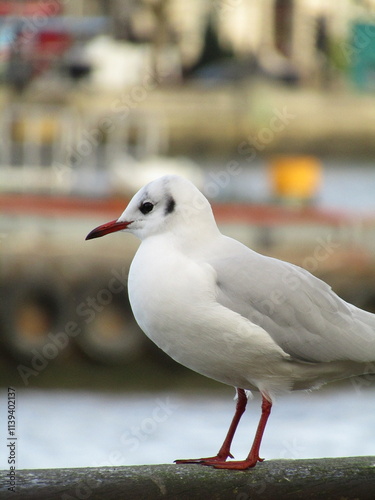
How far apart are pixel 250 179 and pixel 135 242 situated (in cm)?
1369

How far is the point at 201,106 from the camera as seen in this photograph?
29.9 meters

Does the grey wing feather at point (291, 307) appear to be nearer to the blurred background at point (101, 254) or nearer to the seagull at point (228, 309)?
the seagull at point (228, 309)

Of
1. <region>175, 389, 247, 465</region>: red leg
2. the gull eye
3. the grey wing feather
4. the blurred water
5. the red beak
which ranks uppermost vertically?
the gull eye

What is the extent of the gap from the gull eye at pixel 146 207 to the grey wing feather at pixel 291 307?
0.73 feet

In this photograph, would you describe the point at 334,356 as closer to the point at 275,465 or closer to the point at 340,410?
the point at 275,465

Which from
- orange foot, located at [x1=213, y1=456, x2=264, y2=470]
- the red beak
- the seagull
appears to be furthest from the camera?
the red beak

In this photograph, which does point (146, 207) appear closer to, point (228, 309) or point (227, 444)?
point (228, 309)

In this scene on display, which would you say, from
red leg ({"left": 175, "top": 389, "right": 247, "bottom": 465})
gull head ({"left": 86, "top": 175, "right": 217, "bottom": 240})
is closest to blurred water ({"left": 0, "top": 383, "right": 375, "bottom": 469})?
red leg ({"left": 175, "top": 389, "right": 247, "bottom": 465})

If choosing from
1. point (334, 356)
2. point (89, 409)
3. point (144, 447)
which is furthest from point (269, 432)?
point (334, 356)

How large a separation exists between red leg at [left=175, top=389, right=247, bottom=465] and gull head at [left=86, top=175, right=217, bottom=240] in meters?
0.54

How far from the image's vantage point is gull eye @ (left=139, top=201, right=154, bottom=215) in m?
2.83

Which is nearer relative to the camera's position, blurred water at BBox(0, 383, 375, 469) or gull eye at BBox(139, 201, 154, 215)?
gull eye at BBox(139, 201, 154, 215)

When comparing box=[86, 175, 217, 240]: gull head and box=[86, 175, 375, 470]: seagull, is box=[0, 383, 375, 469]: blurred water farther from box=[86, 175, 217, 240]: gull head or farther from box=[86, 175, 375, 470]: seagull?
box=[86, 175, 217, 240]: gull head

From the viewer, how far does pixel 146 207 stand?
2.84 meters
